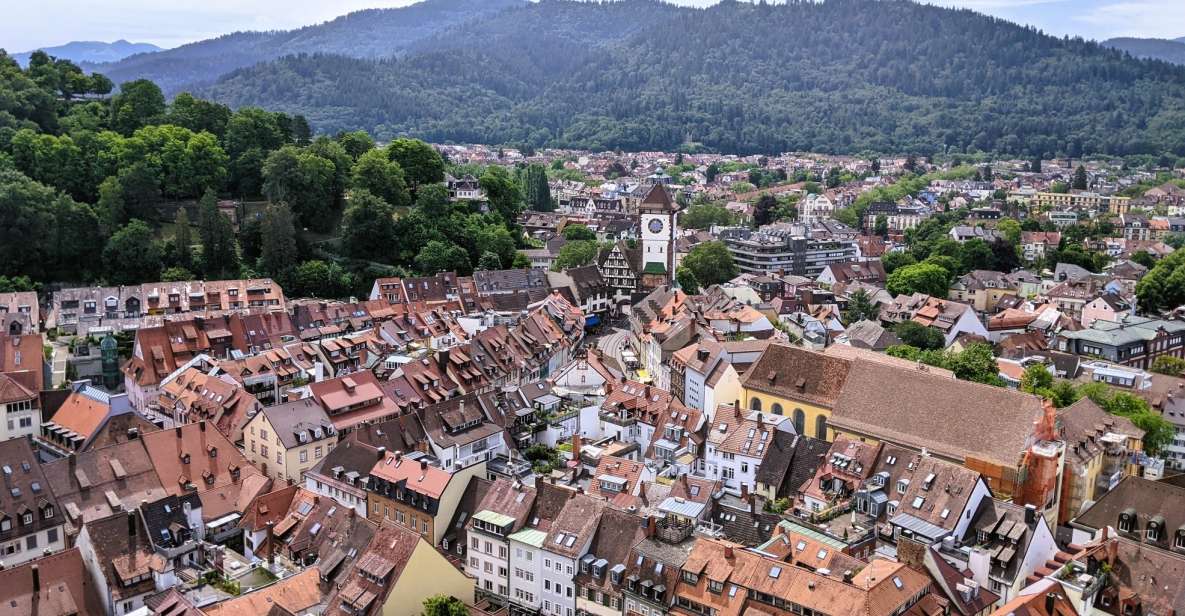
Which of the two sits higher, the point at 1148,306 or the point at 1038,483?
the point at 1038,483

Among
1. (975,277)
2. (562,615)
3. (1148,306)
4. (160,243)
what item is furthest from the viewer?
(975,277)

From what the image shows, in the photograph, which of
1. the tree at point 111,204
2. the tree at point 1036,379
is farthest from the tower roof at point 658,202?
the tree at point 111,204

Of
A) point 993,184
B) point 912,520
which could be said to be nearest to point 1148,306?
point 912,520

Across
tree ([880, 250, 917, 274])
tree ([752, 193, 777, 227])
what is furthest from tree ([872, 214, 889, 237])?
tree ([880, 250, 917, 274])

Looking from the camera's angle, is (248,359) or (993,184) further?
(993,184)

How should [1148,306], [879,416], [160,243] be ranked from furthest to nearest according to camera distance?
[1148,306] < [160,243] < [879,416]

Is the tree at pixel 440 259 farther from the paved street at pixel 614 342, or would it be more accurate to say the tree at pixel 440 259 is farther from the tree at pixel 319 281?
the paved street at pixel 614 342

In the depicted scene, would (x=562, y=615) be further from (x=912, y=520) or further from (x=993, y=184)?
(x=993, y=184)
